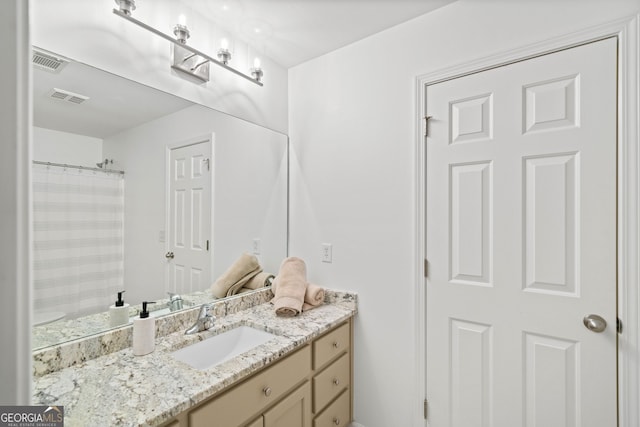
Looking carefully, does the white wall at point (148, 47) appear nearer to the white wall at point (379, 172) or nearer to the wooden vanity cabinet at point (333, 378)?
the white wall at point (379, 172)

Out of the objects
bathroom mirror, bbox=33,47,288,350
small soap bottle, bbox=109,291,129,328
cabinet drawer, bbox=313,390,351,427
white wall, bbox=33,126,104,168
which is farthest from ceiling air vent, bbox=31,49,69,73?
cabinet drawer, bbox=313,390,351,427

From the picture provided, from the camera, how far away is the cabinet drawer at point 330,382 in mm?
1517

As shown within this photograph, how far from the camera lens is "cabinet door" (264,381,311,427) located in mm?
1244

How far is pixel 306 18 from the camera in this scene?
1.64 m

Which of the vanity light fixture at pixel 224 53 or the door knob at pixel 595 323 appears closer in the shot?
the door knob at pixel 595 323

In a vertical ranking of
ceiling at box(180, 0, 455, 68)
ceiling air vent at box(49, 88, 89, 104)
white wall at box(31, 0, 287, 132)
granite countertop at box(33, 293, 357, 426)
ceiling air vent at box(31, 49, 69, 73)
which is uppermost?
ceiling at box(180, 0, 455, 68)

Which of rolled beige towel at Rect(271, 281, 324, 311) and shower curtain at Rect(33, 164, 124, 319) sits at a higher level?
shower curtain at Rect(33, 164, 124, 319)

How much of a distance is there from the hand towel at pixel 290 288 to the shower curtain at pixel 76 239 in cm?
79

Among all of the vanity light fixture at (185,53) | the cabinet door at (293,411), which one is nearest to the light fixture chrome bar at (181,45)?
the vanity light fixture at (185,53)

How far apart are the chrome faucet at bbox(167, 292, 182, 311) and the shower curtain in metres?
0.24

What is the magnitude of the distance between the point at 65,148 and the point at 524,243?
1962 mm

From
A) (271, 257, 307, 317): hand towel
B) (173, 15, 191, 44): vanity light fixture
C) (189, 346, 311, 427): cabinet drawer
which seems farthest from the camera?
(271, 257, 307, 317): hand towel

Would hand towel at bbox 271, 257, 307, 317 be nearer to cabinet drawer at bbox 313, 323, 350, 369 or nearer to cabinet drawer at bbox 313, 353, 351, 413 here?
cabinet drawer at bbox 313, 323, 350, 369

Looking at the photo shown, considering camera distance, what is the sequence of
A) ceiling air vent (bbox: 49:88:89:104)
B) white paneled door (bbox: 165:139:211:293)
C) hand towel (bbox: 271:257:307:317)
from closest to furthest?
ceiling air vent (bbox: 49:88:89:104) → white paneled door (bbox: 165:139:211:293) → hand towel (bbox: 271:257:307:317)
